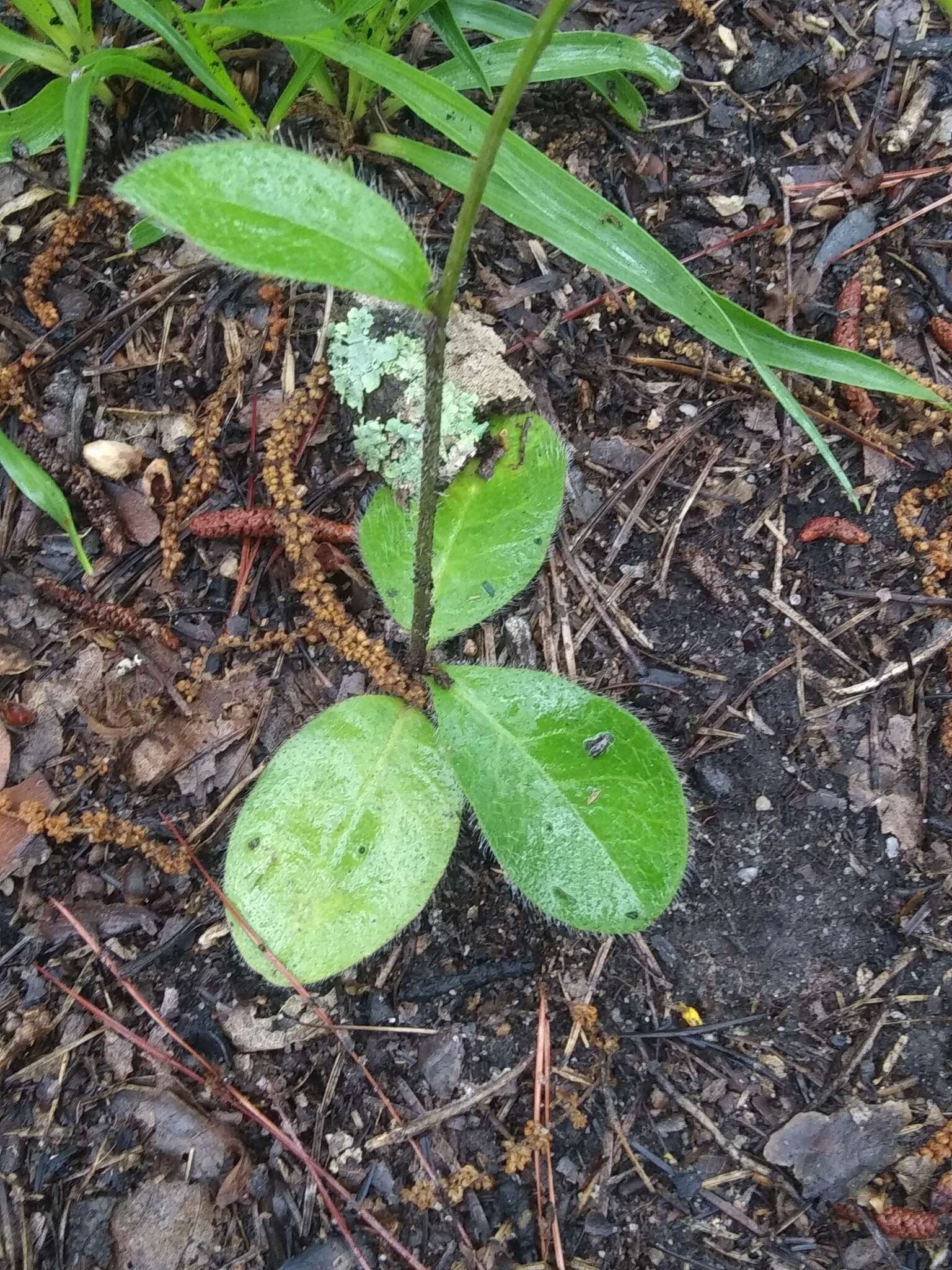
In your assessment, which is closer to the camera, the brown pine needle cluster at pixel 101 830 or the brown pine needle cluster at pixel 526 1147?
the brown pine needle cluster at pixel 526 1147

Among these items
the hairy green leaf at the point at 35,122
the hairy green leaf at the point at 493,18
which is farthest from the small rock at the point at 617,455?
the hairy green leaf at the point at 35,122

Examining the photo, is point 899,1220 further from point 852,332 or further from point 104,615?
point 104,615

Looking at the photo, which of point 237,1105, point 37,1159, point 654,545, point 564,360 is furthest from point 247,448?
point 37,1159

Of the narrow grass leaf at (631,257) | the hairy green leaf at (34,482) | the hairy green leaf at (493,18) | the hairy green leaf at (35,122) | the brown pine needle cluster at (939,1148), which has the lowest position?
the brown pine needle cluster at (939,1148)

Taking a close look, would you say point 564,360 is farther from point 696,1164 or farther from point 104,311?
point 696,1164

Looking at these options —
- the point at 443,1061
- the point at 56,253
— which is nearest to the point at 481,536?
the point at 443,1061

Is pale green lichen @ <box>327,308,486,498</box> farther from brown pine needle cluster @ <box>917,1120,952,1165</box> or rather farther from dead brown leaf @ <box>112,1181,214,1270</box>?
brown pine needle cluster @ <box>917,1120,952,1165</box>

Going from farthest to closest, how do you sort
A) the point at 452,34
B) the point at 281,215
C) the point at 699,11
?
the point at 699,11 → the point at 452,34 → the point at 281,215

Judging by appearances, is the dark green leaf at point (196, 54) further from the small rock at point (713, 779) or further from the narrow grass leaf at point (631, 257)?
the small rock at point (713, 779)
